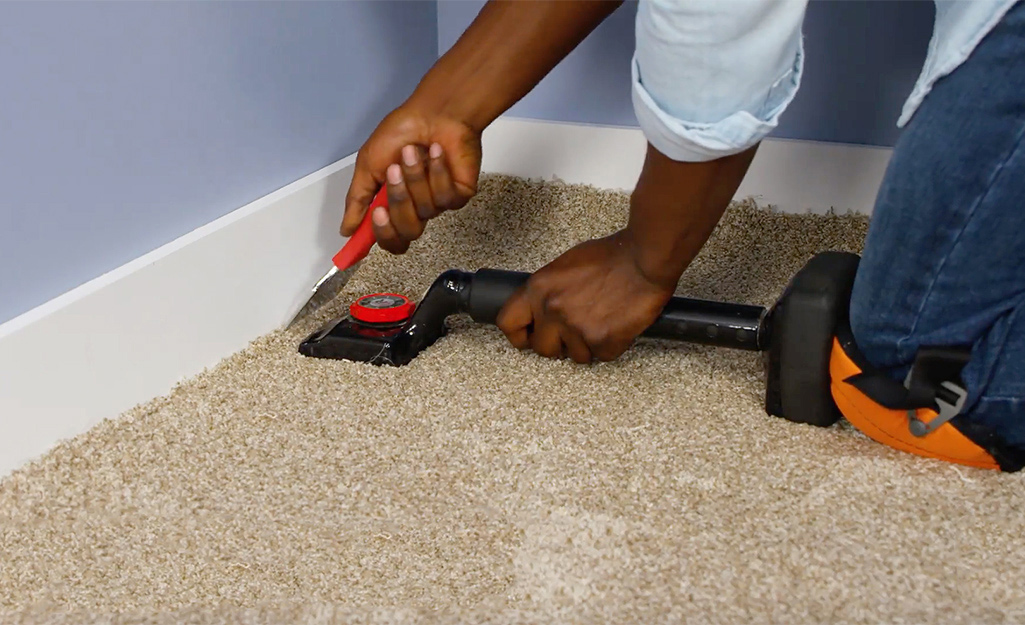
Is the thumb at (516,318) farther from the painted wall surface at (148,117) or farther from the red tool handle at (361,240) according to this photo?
the painted wall surface at (148,117)

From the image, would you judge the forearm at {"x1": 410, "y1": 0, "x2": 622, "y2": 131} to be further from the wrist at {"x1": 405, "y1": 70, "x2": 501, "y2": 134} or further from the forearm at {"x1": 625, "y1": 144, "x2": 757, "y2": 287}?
the forearm at {"x1": 625, "y1": 144, "x2": 757, "y2": 287}

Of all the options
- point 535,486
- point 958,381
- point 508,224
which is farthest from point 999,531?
point 508,224

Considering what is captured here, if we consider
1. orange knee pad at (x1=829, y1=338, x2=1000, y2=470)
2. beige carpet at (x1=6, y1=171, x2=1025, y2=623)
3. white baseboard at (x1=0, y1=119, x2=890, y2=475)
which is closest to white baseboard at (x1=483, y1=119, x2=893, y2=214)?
white baseboard at (x1=0, y1=119, x2=890, y2=475)

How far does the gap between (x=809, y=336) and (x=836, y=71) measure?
1.74 ft

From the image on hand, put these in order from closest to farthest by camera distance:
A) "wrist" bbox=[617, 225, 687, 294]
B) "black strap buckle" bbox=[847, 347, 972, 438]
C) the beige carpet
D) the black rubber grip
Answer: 1. the beige carpet
2. "black strap buckle" bbox=[847, 347, 972, 438]
3. "wrist" bbox=[617, 225, 687, 294]
4. the black rubber grip

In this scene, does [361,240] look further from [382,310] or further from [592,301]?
[592,301]

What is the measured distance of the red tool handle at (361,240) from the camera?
92cm

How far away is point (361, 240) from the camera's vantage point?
37.2 inches

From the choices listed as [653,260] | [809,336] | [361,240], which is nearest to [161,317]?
[361,240]

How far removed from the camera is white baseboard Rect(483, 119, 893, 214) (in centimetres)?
123

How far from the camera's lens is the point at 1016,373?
0.74 meters

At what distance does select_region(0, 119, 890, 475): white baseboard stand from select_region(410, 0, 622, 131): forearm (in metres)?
0.26

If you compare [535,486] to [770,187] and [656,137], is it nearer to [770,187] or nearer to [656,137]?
[656,137]

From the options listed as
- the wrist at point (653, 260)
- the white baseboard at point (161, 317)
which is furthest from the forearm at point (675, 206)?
the white baseboard at point (161, 317)
